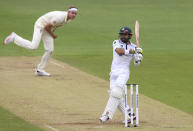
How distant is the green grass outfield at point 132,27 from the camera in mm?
18844

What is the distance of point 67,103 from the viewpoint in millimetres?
15703

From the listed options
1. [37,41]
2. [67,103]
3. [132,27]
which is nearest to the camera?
[67,103]

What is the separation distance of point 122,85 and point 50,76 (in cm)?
621

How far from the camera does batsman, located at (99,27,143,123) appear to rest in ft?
43.8

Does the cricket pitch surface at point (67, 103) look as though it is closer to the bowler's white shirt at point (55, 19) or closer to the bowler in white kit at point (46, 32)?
the bowler in white kit at point (46, 32)

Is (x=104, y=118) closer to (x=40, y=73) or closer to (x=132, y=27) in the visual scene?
(x=40, y=73)

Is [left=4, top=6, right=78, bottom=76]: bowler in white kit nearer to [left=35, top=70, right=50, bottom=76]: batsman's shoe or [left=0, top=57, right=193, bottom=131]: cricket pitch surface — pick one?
[left=35, top=70, right=50, bottom=76]: batsman's shoe

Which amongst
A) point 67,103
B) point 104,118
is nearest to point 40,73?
point 67,103

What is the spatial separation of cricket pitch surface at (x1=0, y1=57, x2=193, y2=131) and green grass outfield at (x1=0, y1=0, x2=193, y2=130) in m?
0.72

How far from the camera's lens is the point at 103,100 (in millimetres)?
16172

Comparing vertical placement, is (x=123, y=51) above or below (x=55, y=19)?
below

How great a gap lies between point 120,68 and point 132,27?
1595 cm

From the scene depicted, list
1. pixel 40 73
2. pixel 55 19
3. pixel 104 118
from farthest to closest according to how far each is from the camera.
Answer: pixel 40 73 < pixel 55 19 < pixel 104 118

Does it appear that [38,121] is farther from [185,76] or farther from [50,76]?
[185,76]
